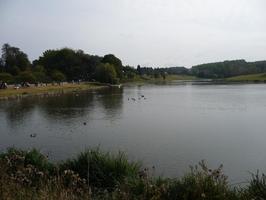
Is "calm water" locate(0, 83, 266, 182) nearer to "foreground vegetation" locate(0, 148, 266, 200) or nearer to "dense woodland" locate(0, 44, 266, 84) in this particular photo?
"foreground vegetation" locate(0, 148, 266, 200)

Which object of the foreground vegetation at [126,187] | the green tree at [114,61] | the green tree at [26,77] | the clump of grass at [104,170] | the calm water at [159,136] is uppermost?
the green tree at [114,61]

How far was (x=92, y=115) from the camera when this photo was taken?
146 feet

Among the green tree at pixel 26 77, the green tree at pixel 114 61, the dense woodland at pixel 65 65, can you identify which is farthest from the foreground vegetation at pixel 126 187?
the green tree at pixel 114 61

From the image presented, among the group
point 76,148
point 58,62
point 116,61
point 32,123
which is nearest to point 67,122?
point 32,123

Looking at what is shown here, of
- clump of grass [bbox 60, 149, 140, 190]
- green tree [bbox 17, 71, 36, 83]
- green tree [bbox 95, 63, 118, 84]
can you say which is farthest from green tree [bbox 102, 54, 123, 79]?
clump of grass [bbox 60, 149, 140, 190]

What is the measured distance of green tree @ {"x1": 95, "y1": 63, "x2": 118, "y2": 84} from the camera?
130 metres

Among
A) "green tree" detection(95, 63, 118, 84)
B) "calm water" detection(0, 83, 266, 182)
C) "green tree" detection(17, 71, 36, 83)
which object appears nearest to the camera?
"calm water" detection(0, 83, 266, 182)

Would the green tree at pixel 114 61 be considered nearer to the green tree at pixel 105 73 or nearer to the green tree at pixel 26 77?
the green tree at pixel 105 73

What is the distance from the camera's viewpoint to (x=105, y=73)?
130375 mm

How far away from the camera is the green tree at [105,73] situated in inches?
5138

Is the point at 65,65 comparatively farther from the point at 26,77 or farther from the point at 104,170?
the point at 104,170

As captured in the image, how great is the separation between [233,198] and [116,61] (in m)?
145

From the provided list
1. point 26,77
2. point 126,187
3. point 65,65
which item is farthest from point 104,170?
point 65,65

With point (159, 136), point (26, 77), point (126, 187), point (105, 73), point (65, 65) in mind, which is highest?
point (65, 65)
